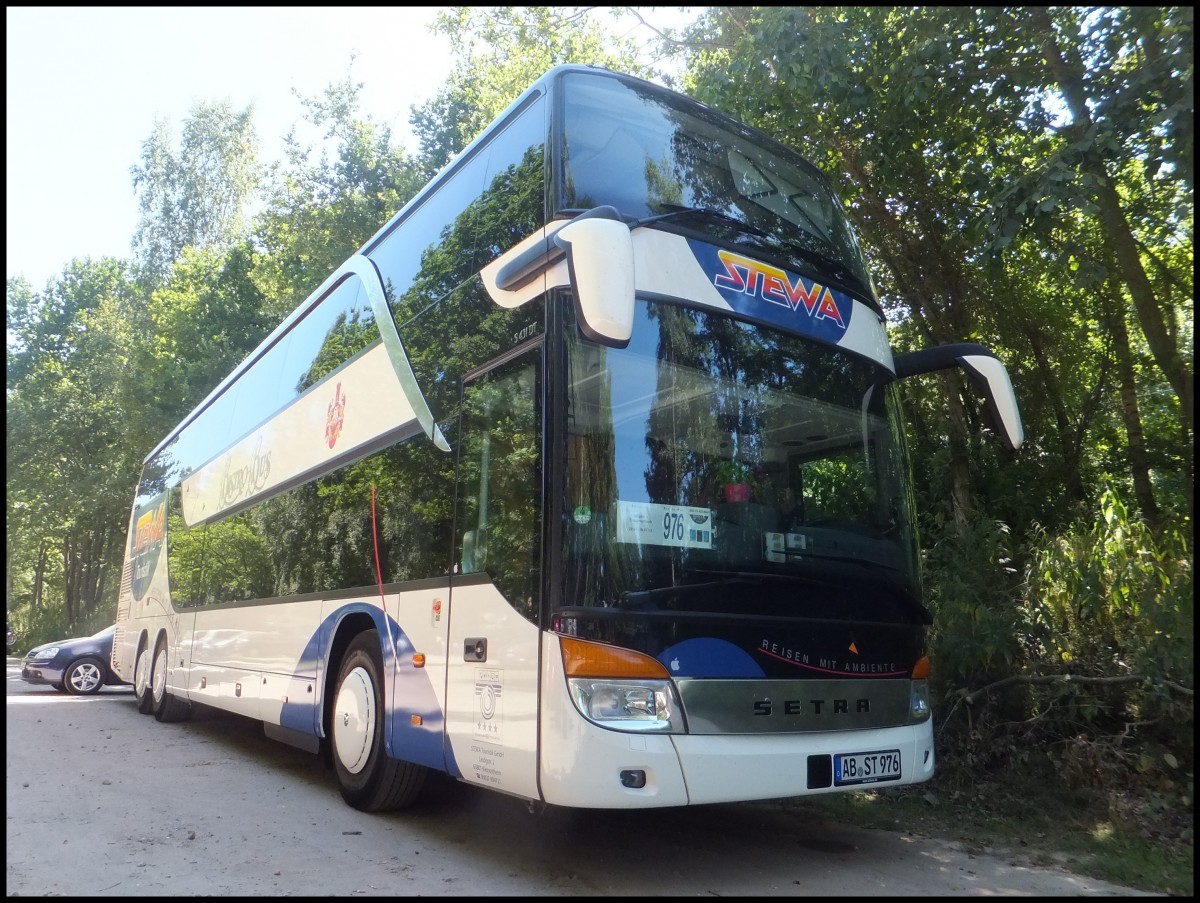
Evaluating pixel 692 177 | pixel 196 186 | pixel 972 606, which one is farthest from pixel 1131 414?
pixel 196 186

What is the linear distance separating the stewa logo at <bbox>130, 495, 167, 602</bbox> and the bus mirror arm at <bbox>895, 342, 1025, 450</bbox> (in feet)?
34.0

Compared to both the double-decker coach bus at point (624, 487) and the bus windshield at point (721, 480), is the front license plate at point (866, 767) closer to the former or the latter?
the double-decker coach bus at point (624, 487)

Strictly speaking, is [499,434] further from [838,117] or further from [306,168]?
[306,168]

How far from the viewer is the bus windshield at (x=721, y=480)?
14.6 feet

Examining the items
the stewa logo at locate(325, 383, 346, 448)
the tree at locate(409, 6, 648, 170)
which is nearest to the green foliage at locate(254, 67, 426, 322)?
the tree at locate(409, 6, 648, 170)

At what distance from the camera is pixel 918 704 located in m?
5.38

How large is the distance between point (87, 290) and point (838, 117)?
3607 cm

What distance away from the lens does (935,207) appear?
1034 cm

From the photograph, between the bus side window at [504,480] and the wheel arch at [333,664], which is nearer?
the bus side window at [504,480]

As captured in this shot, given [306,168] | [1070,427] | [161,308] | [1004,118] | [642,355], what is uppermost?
[306,168]

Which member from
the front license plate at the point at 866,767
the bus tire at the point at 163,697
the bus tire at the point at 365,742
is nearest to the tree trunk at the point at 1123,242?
the front license plate at the point at 866,767

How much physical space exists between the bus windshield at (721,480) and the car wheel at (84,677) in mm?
15418

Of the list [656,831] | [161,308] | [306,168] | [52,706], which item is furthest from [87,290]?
[656,831]

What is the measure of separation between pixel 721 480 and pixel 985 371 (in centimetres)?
220
